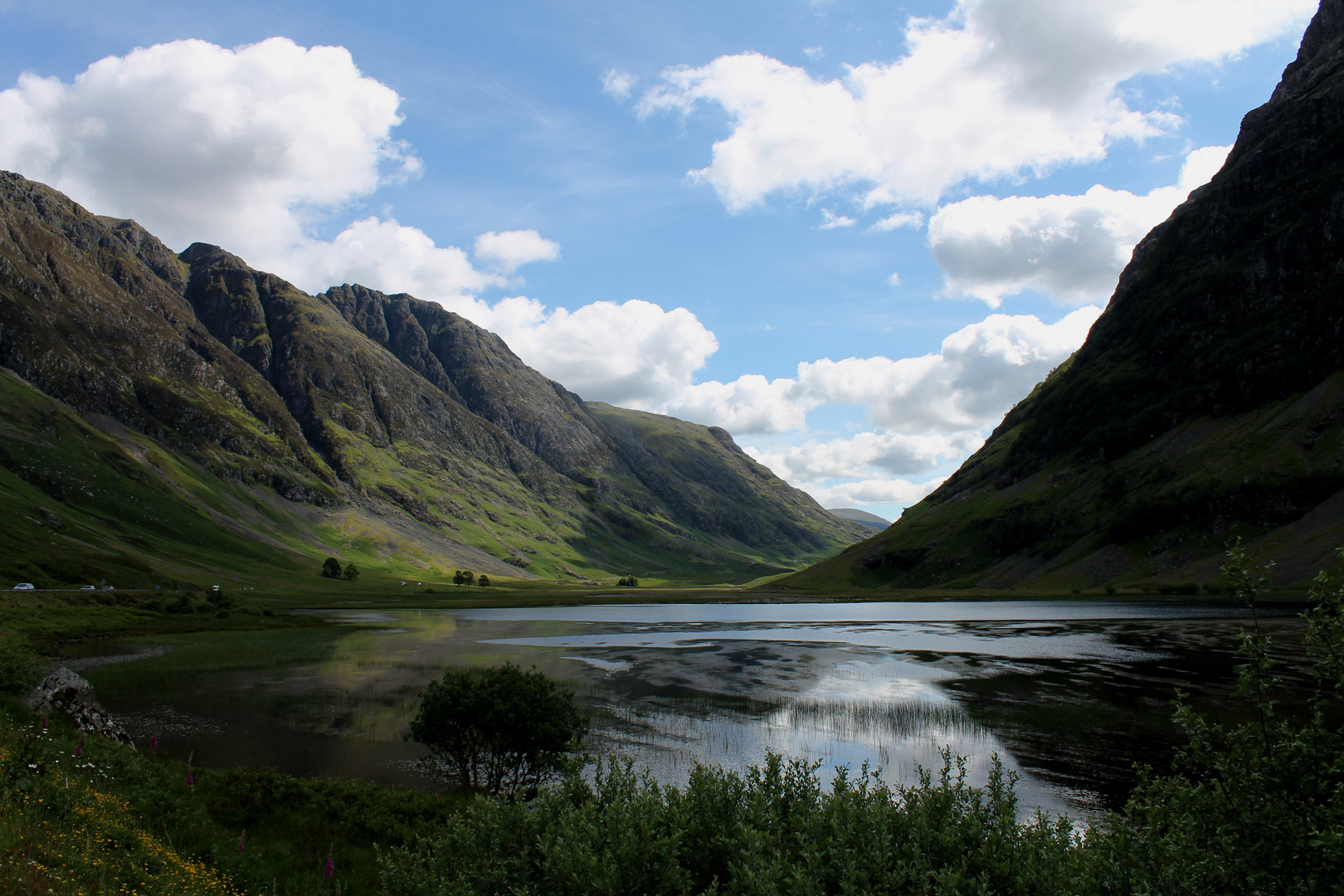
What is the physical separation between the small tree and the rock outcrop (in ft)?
42.1

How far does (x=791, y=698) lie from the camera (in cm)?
5891

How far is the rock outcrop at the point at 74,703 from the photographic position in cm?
2938

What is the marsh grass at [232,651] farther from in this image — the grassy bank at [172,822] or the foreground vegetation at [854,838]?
the foreground vegetation at [854,838]

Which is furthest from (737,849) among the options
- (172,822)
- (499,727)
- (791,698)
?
(791,698)

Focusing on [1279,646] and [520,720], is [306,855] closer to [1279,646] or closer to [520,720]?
[520,720]

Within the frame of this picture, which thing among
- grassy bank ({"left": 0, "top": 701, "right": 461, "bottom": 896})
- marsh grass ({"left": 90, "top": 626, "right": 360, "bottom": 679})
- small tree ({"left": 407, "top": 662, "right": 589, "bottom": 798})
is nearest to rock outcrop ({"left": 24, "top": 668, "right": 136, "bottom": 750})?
grassy bank ({"left": 0, "top": 701, "right": 461, "bottom": 896})

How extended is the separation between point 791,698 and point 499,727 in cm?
3159

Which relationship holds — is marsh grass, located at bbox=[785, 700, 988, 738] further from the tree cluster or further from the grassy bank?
the tree cluster

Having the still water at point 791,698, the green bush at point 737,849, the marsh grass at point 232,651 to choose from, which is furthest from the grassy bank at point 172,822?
the marsh grass at point 232,651

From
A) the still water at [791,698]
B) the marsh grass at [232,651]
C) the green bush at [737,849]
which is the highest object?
the green bush at [737,849]

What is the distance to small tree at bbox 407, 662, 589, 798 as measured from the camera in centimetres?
3459

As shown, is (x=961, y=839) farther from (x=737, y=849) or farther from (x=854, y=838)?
(x=737, y=849)

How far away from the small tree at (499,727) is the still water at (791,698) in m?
2.58

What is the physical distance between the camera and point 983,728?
4675 cm
